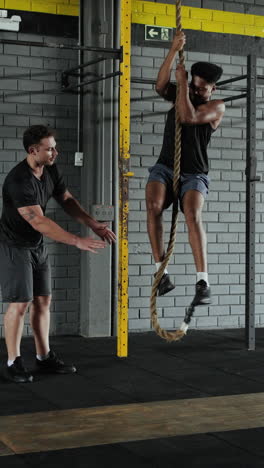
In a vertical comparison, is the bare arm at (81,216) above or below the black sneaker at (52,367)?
above

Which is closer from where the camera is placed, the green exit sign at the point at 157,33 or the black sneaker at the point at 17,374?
the black sneaker at the point at 17,374

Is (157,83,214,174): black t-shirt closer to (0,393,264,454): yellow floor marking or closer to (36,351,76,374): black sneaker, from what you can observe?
(0,393,264,454): yellow floor marking

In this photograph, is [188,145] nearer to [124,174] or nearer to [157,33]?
[124,174]

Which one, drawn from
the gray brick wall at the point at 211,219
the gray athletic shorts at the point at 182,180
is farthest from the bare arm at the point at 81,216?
the gray brick wall at the point at 211,219

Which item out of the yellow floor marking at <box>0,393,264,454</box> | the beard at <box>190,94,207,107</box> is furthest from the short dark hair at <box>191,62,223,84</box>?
the yellow floor marking at <box>0,393,264,454</box>

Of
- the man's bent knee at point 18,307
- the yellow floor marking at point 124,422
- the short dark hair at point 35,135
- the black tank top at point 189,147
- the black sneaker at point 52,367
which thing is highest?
the short dark hair at point 35,135

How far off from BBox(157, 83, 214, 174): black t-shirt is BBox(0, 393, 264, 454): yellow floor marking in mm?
1682

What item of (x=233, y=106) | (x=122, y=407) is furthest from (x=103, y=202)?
(x=122, y=407)

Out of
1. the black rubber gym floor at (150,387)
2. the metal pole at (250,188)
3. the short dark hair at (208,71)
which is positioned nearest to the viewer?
the black rubber gym floor at (150,387)

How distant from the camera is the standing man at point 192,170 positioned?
19.0 feet

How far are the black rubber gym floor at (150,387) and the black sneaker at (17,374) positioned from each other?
75 millimetres

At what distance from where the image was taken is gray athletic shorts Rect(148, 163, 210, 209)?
5824 millimetres

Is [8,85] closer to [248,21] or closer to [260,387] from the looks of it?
[248,21]

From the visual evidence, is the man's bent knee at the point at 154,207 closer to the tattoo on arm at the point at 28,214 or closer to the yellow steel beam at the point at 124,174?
the tattoo on arm at the point at 28,214
